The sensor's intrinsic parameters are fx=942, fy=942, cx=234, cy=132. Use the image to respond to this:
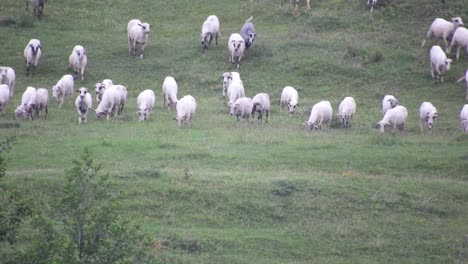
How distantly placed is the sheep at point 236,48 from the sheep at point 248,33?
0.79 metres

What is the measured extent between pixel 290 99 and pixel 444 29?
10.9 m

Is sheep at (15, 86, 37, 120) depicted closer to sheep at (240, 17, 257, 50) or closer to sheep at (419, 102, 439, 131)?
sheep at (240, 17, 257, 50)

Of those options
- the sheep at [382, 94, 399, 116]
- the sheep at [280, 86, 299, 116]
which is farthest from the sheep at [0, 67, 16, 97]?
the sheep at [382, 94, 399, 116]

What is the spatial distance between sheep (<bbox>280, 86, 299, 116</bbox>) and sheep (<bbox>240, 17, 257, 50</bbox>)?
710 centimetres

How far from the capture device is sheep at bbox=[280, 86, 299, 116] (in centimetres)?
3425

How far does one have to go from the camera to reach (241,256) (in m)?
20.5

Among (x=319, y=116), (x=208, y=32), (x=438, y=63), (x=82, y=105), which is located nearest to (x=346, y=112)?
(x=319, y=116)

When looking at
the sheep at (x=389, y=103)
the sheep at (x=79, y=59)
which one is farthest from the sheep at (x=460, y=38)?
the sheep at (x=79, y=59)

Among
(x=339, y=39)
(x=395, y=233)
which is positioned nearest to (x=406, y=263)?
(x=395, y=233)

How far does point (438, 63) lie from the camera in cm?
3884

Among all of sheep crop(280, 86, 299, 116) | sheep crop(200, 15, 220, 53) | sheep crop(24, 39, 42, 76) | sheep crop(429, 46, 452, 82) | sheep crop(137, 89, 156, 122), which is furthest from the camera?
sheep crop(200, 15, 220, 53)

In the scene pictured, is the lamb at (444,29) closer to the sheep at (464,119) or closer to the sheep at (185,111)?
the sheep at (464,119)

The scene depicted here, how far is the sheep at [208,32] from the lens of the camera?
42812 mm

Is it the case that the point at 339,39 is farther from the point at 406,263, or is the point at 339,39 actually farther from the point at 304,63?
the point at 406,263
